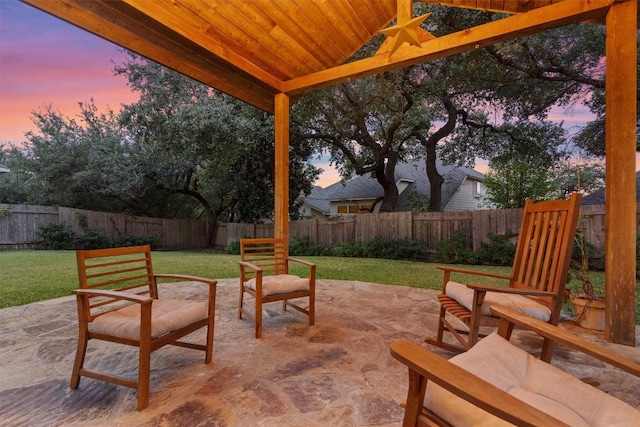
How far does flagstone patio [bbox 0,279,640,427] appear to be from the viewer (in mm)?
1553

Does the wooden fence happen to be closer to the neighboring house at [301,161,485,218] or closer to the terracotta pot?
the terracotta pot

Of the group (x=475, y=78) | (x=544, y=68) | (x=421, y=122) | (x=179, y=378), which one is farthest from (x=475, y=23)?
(x=179, y=378)

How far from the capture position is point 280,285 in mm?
2709

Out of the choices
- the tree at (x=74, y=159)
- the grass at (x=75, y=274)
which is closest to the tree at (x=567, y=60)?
the grass at (x=75, y=274)

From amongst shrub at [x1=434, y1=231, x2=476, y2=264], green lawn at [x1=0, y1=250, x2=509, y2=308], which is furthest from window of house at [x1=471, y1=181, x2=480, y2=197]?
green lawn at [x1=0, y1=250, x2=509, y2=308]

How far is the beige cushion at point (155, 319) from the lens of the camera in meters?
1.68

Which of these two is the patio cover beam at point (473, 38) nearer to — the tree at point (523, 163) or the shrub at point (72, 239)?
the tree at point (523, 163)

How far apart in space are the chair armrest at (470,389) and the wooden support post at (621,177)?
264 cm

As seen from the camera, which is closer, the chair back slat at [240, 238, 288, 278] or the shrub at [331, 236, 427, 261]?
the chair back slat at [240, 238, 288, 278]

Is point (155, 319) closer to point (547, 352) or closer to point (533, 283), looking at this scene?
point (547, 352)

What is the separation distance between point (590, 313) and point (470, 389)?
3.00 metres

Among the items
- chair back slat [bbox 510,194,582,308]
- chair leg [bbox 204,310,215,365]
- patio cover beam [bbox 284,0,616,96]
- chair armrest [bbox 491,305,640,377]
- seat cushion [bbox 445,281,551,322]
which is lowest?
chair leg [bbox 204,310,215,365]

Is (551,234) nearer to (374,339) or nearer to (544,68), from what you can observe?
(374,339)

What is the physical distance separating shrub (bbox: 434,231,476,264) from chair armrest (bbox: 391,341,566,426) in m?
7.21
